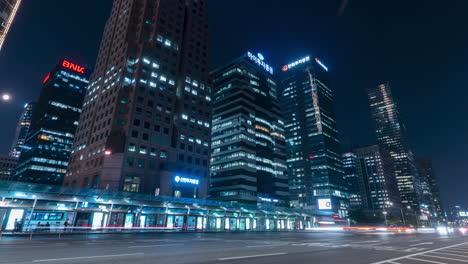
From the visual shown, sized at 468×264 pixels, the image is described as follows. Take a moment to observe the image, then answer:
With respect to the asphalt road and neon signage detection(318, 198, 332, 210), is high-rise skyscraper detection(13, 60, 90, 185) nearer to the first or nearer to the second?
neon signage detection(318, 198, 332, 210)

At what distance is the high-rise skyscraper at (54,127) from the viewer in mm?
136462

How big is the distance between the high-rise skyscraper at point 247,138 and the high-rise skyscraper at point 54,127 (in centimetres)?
8970

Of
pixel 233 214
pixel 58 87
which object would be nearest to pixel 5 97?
pixel 233 214

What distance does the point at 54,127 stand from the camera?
142m

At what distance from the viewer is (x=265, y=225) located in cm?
8006

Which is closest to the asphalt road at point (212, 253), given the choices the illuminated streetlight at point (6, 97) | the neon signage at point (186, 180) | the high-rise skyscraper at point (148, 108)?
the illuminated streetlight at point (6, 97)

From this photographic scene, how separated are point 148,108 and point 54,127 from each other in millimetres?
101761

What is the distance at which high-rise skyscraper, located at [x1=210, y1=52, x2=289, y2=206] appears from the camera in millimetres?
109500

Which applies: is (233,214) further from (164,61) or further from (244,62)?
(244,62)

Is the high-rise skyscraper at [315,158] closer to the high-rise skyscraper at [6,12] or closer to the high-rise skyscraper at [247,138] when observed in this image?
the high-rise skyscraper at [247,138]

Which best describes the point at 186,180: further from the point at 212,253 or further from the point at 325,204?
the point at 212,253

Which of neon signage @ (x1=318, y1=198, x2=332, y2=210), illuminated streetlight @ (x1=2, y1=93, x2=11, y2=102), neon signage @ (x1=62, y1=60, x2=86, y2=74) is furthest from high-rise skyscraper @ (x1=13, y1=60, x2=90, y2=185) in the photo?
illuminated streetlight @ (x1=2, y1=93, x2=11, y2=102)

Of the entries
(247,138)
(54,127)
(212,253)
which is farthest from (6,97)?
(54,127)

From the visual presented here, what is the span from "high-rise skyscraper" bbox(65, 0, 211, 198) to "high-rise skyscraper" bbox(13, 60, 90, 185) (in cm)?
6587
